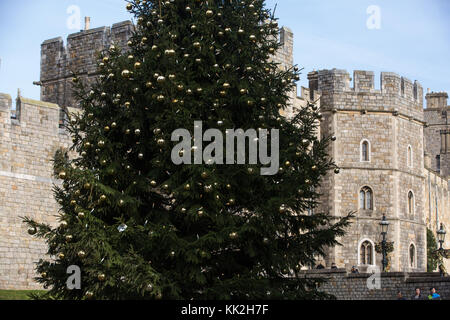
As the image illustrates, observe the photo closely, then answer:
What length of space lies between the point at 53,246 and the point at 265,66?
189 inches

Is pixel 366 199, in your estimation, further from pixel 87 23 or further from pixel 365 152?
pixel 87 23

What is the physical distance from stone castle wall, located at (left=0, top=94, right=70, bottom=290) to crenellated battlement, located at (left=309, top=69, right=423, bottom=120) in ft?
59.0

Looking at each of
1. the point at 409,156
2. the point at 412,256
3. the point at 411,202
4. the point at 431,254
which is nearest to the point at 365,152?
the point at 409,156

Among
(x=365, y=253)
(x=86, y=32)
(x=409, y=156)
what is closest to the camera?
(x=86, y=32)

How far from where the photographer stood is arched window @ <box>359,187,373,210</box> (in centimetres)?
3722

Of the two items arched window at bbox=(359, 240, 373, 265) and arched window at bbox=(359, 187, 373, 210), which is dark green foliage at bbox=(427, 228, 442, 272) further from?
arched window at bbox=(359, 187, 373, 210)

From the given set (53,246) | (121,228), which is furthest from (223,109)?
(53,246)

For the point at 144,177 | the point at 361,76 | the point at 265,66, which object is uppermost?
the point at 361,76

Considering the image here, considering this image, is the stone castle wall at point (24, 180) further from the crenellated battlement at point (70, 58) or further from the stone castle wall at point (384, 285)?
the stone castle wall at point (384, 285)

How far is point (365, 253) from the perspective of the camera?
120 feet

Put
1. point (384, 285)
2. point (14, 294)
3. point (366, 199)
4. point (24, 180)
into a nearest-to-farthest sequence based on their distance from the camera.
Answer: point (14, 294), point (24, 180), point (384, 285), point (366, 199)

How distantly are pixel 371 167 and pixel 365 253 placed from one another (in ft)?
13.6

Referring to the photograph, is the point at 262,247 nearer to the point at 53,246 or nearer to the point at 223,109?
the point at 223,109

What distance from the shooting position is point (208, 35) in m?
13.3
